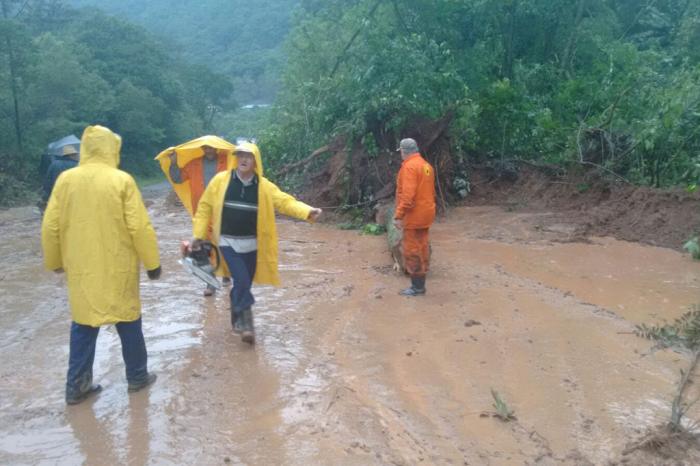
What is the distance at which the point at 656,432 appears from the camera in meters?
3.87

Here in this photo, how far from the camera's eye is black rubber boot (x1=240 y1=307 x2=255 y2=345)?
18.4ft

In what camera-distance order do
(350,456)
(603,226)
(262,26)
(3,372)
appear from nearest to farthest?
(350,456) < (3,372) < (603,226) < (262,26)

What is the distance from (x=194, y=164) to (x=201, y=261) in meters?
2.17

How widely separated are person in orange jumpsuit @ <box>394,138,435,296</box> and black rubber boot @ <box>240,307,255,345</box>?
82.6 inches

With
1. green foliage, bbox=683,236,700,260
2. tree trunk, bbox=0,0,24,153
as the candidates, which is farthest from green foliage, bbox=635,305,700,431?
tree trunk, bbox=0,0,24,153

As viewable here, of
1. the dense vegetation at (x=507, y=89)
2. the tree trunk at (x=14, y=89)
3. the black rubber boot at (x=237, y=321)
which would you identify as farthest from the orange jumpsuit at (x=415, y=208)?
the tree trunk at (x=14, y=89)

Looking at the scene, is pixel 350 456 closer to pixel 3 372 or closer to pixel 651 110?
pixel 3 372

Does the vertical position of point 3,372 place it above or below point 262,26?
below

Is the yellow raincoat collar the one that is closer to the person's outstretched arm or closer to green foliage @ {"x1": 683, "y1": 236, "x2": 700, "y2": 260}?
the person's outstretched arm

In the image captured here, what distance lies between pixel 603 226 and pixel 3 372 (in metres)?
8.55

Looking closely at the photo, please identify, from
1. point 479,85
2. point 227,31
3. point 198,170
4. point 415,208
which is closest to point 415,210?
point 415,208

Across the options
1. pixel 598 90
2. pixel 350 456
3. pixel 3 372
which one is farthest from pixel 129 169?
pixel 350 456

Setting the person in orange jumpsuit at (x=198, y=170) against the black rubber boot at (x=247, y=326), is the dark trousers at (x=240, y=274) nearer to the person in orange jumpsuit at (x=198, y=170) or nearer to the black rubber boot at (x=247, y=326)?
the black rubber boot at (x=247, y=326)

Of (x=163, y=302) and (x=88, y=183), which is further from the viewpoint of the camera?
(x=163, y=302)
